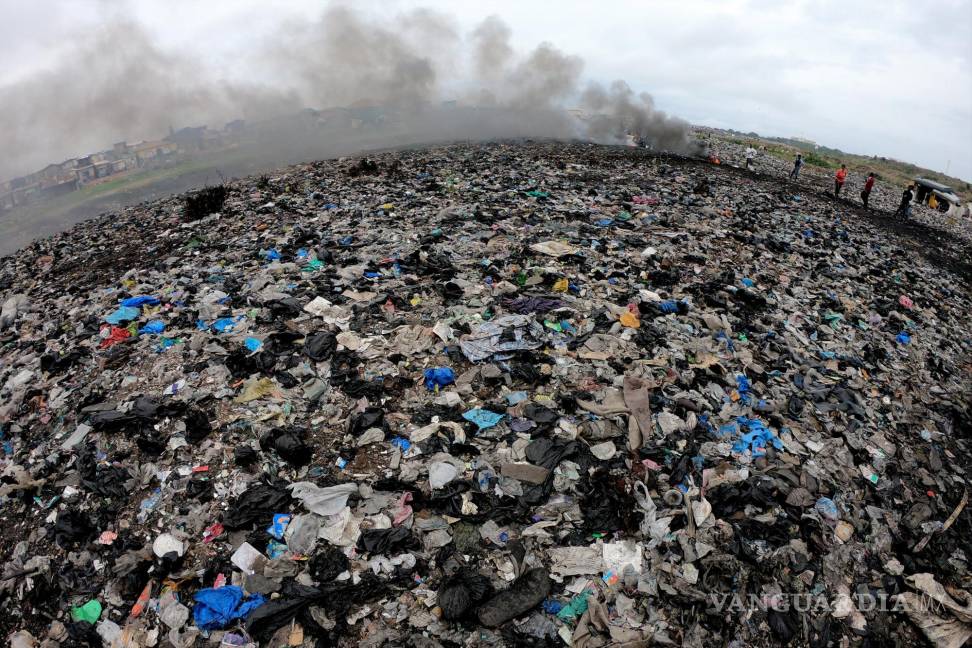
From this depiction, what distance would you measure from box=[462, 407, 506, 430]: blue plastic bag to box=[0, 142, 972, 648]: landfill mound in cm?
2

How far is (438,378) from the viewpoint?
374 cm

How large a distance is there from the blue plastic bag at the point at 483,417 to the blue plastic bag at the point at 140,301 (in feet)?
13.1

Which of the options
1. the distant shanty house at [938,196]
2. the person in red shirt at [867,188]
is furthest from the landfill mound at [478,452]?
the distant shanty house at [938,196]

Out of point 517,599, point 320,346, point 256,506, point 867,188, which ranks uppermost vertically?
point 867,188

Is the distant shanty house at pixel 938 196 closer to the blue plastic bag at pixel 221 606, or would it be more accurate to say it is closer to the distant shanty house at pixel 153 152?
the blue plastic bag at pixel 221 606

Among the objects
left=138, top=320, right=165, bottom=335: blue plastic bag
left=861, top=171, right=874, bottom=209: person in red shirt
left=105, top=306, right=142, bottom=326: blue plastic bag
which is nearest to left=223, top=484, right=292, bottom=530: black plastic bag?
left=138, top=320, right=165, bottom=335: blue plastic bag

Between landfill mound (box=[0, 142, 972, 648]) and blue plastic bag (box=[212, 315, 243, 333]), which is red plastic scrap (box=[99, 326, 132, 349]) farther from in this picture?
blue plastic bag (box=[212, 315, 243, 333])

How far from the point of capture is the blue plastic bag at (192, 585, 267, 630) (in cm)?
221

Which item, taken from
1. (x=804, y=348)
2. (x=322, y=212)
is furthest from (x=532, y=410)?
(x=322, y=212)

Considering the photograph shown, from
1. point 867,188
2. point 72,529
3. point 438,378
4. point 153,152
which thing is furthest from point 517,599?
point 153,152

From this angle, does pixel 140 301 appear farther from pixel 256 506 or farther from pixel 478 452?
pixel 478 452

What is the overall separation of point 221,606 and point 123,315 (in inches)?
148

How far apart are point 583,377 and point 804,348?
291 cm

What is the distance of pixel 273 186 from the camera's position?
10.7m
